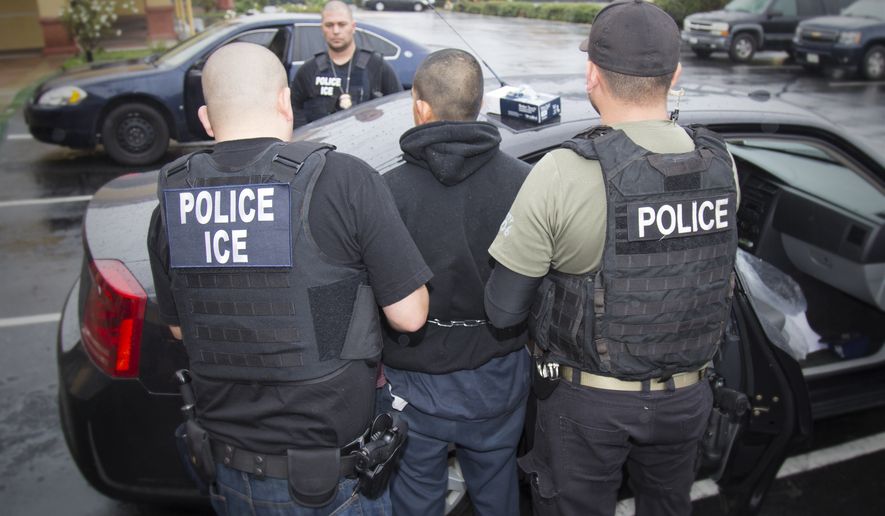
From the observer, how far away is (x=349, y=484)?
209cm

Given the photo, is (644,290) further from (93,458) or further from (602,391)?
(93,458)

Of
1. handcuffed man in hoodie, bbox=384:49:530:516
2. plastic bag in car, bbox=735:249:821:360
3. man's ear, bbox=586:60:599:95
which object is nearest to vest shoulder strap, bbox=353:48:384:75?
plastic bag in car, bbox=735:249:821:360

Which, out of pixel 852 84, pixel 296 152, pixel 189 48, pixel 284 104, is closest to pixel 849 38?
pixel 852 84

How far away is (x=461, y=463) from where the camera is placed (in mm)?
2525

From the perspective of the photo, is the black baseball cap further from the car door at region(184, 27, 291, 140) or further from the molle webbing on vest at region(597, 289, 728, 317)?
the car door at region(184, 27, 291, 140)

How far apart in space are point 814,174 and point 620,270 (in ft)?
7.26

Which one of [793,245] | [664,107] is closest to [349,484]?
[664,107]

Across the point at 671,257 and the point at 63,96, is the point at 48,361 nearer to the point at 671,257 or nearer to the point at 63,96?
the point at 671,257

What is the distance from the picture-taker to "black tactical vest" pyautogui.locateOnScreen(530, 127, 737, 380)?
6.75 feet

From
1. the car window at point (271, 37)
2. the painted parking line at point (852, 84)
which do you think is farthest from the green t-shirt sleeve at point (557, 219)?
the painted parking line at point (852, 84)

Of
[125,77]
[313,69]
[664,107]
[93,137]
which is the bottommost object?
[93,137]

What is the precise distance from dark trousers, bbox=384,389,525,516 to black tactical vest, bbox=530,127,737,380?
0.37 m

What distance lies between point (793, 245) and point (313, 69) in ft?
10.1

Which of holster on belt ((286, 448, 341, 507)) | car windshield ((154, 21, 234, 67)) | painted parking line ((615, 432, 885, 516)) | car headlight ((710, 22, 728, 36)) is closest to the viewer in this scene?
holster on belt ((286, 448, 341, 507))
